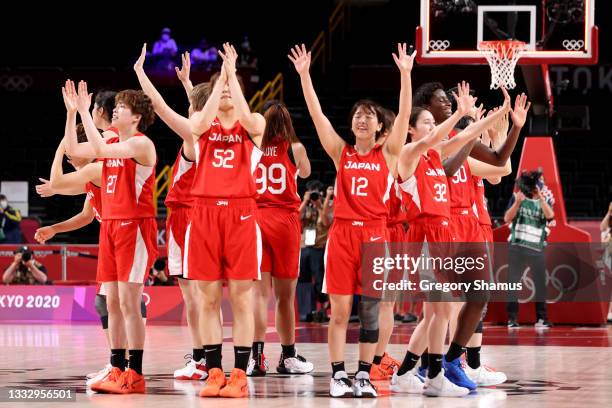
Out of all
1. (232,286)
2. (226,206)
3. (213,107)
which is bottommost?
(232,286)

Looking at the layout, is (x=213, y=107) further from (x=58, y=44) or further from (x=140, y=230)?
(x=58, y=44)

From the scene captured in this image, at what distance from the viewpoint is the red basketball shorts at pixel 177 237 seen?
28.5 feet

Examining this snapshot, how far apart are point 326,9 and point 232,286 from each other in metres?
21.7

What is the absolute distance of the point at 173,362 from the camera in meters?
9.90

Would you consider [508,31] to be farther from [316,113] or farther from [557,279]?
[316,113]

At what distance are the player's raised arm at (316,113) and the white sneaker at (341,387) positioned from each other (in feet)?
4.85

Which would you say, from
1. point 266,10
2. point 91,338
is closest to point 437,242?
point 91,338

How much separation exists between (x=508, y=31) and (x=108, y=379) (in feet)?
27.0

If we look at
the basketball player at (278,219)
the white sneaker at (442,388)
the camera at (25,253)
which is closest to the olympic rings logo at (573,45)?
the basketball player at (278,219)

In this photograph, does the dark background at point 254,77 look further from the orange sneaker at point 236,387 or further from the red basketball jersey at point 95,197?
the orange sneaker at point 236,387

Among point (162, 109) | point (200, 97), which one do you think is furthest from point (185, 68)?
point (162, 109)

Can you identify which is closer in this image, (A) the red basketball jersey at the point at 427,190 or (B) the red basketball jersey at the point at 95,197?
(A) the red basketball jersey at the point at 427,190

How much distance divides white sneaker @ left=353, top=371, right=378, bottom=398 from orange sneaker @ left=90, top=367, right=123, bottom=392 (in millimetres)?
1645

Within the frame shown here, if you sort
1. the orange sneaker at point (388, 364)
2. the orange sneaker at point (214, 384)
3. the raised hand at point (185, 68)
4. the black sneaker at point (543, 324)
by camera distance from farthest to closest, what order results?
1. the black sneaker at point (543, 324)
2. the orange sneaker at point (388, 364)
3. the raised hand at point (185, 68)
4. the orange sneaker at point (214, 384)
